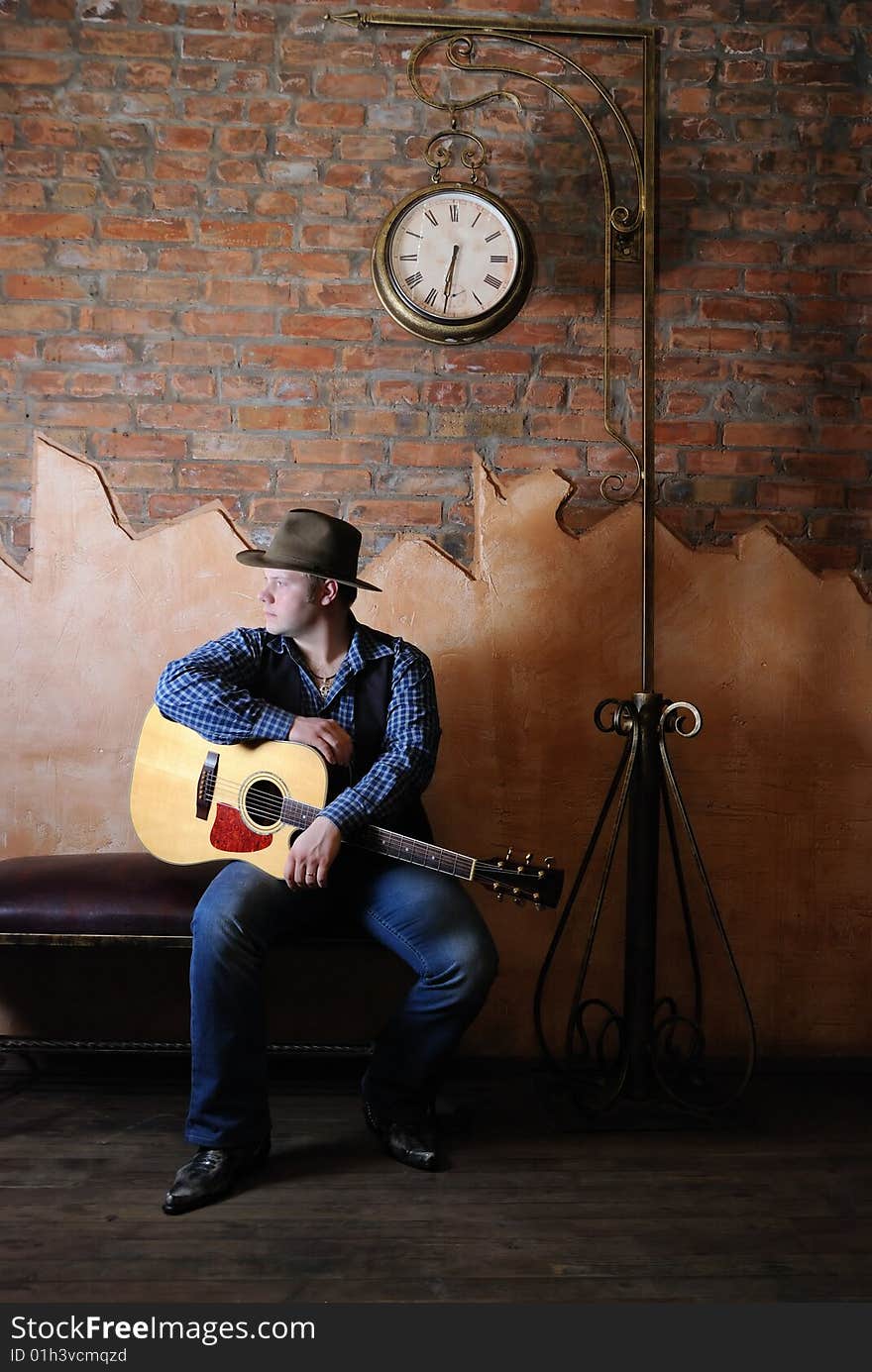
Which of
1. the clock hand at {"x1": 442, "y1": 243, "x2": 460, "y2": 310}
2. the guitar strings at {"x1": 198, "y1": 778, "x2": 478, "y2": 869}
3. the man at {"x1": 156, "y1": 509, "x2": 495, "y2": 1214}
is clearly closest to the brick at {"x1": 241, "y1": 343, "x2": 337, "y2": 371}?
the clock hand at {"x1": 442, "y1": 243, "x2": 460, "y2": 310}

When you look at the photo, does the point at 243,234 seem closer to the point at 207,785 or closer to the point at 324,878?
the point at 207,785

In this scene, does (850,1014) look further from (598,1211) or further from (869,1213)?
(598,1211)

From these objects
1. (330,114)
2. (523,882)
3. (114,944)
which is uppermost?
(330,114)

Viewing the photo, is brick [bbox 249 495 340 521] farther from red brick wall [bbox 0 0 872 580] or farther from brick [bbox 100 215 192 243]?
brick [bbox 100 215 192 243]

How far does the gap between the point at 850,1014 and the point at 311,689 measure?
5.94 feet

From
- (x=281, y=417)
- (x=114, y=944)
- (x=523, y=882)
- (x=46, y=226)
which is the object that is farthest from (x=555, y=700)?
(x=46, y=226)

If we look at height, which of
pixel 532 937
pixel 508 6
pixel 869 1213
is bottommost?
pixel 869 1213

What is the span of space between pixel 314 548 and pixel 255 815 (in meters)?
0.67

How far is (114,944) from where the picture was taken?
2379 millimetres

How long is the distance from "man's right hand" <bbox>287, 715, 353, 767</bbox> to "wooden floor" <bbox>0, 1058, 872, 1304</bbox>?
0.90 meters

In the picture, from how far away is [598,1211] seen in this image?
2064 millimetres

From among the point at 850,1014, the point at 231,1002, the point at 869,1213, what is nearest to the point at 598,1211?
the point at 869,1213

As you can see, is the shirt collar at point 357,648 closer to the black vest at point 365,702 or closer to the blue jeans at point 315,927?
the black vest at point 365,702

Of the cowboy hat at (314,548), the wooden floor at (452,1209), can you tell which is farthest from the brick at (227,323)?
the wooden floor at (452,1209)
